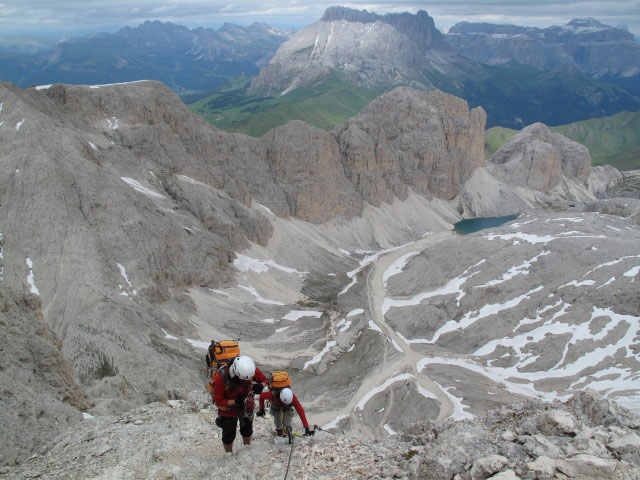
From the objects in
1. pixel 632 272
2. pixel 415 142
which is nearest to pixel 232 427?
pixel 632 272

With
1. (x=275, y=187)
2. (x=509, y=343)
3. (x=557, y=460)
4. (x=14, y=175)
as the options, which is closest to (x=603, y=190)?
(x=275, y=187)

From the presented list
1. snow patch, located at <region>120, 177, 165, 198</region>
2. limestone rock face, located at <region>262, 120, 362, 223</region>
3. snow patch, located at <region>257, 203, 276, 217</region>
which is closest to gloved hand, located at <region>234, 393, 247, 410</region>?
snow patch, located at <region>120, 177, 165, 198</region>

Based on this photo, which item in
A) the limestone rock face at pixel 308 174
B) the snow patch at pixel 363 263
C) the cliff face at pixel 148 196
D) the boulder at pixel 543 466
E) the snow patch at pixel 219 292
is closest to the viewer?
the boulder at pixel 543 466

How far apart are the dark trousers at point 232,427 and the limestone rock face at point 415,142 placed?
379 feet

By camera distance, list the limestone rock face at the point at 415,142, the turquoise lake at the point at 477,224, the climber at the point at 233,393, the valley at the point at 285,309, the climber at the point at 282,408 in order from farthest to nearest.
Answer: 1. the limestone rock face at the point at 415,142
2. the turquoise lake at the point at 477,224
3. the climber at the point at 282,408
4. the valley at the point at 285,309
5. the climber at the point at 233,393

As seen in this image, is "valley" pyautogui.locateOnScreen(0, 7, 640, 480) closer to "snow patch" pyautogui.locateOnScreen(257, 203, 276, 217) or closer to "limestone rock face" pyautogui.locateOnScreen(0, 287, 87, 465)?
"limestone rock face" pyautogui.locateOnScreen(0, 287, 87, 465)

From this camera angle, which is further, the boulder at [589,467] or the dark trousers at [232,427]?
Answer: the dark trousers at [232,427]

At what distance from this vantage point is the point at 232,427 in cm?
1422

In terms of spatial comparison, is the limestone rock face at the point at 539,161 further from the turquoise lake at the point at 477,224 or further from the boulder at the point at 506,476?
the boulder at the point at 506,476

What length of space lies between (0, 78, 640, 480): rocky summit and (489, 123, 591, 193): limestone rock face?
35.7 m

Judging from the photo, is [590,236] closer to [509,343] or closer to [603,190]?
[509,343]

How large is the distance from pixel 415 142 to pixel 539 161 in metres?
45.0

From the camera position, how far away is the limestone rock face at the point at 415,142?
13150 centimetres

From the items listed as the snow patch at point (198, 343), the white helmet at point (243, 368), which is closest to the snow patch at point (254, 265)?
the snow patch at point (198, 343)
